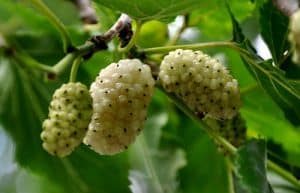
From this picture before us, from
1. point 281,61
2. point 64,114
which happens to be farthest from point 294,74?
point 64,114

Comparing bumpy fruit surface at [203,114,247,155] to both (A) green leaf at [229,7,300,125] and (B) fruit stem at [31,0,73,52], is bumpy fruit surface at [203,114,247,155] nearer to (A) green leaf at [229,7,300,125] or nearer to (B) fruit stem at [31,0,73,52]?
(A) green leaf at [229,7,300,125]

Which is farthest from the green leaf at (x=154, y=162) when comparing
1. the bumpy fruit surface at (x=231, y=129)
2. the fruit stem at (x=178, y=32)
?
the bumpy fruit surface at (x=231, y=129)

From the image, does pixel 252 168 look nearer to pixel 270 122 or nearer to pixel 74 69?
pixel 74 69

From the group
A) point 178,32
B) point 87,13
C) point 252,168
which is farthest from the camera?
point 87,13

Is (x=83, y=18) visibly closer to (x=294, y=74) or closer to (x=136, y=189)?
(x=136, y=189)

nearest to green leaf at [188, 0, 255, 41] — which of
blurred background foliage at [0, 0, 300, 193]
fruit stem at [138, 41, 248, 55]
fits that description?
blurred background foliage at [0, 0, 300, 193]

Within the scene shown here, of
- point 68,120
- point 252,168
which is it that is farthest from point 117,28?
point 252,168

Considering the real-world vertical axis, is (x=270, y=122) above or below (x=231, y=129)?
below
